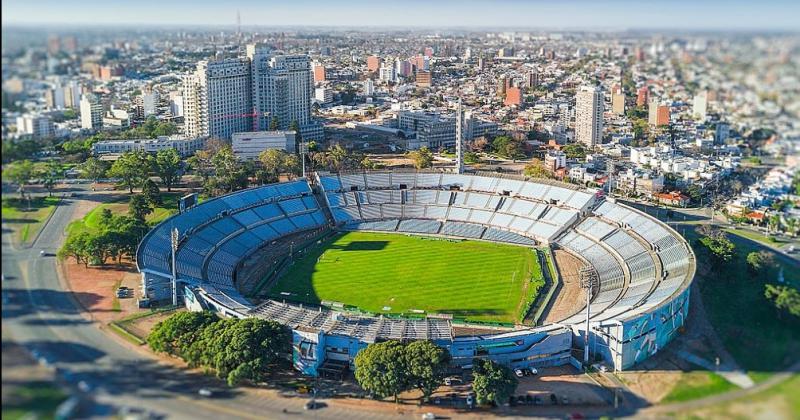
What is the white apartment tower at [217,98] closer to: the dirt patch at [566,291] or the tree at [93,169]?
the tree at [93,169]

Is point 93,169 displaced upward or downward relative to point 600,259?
upward

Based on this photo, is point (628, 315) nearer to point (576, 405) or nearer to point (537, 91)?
point (576, 405)

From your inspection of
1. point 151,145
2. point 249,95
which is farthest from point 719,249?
point 249,95

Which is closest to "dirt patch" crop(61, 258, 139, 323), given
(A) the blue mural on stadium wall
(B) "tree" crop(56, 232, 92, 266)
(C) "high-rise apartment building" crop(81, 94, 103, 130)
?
(B) "tree" crop(56, 232, 92, 266)

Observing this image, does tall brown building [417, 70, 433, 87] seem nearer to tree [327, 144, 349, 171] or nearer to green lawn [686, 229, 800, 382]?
tree [327, 144, 349, 171]

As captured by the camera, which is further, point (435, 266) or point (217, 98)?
point (217, 98)

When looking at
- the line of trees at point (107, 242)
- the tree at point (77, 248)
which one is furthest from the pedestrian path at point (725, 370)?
the tree at point (77, 248)

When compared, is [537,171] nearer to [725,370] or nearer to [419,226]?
[419,226]
